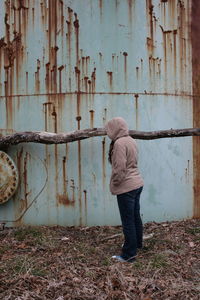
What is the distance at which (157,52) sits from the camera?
5621 millimetres

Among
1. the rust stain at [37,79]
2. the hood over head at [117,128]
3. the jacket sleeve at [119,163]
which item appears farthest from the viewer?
the rust stain at [37,79]

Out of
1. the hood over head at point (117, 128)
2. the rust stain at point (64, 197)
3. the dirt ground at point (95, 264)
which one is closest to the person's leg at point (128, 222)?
the dirt ground at point (95, 264)

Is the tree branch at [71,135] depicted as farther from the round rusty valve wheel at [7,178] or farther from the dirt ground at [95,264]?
the dirt ground at [95,264]

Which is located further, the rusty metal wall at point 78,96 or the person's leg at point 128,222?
the rusty metal wall at point 78,96

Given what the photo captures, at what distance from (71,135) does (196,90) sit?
1.82 metres

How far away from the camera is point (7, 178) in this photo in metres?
5.38

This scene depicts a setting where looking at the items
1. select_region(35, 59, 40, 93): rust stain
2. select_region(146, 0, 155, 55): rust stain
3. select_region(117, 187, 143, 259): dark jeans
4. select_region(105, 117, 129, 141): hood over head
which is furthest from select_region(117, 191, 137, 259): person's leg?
select_region(146, 0, 155, 55): rust stain

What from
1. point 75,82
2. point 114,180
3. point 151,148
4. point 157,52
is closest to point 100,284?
point 114,180

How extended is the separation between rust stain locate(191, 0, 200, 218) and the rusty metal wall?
39 centimetres

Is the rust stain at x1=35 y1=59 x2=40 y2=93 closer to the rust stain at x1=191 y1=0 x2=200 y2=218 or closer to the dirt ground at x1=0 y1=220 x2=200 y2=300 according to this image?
the dirt ground at x1=0 y1=220 x2=200 y2=300

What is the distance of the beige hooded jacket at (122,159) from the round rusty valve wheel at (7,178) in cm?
155

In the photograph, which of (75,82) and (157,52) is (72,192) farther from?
(157,52)

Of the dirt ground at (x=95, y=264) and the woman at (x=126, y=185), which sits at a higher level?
the woman at (x=126, y=185)

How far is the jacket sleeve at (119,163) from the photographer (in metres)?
4.19
